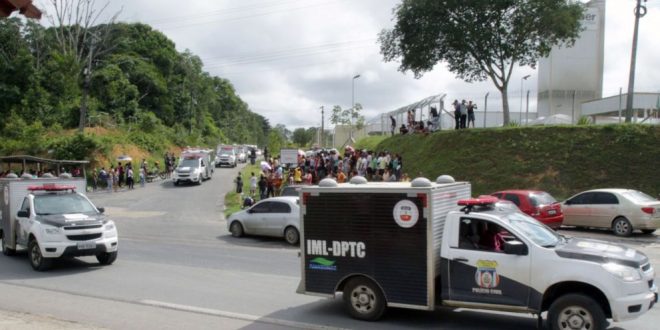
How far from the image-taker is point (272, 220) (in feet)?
61.0

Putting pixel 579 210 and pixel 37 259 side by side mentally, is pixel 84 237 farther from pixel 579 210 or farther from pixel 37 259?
pixel 579 210

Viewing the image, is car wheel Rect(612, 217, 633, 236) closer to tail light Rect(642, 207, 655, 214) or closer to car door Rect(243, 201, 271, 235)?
tail light Rect(642, 207, 655, 214)

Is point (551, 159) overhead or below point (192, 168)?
overhead

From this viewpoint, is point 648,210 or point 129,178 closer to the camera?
point 648,210

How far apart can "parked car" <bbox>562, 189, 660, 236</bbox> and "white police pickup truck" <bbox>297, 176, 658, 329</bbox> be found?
11049 millimetres

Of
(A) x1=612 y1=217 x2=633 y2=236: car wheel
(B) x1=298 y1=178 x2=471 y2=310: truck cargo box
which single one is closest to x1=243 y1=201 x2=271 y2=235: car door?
(B) x1=298 y1=178 x2=471 y2=310: truck cargo box

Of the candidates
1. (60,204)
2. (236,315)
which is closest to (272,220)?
(60,204)

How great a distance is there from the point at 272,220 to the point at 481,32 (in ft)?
63.7

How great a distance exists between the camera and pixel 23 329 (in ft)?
26.1

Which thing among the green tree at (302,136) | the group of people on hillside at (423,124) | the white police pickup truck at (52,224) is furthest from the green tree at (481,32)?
the green tree at (302,136)

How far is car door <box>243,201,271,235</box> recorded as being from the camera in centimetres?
1888

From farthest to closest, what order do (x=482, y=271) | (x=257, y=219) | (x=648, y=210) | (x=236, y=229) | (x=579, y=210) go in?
(x=236, y=229), (x=579, y=210), (x=257, y=219), (x=648, y=210), (x=482, y=271)

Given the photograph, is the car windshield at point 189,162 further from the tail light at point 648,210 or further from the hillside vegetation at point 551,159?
the tail light at point 648,210

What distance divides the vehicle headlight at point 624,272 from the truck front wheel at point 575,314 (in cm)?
42
